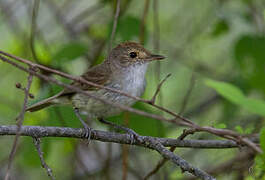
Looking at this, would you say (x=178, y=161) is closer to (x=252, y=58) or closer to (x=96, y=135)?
(x=96, y=135)

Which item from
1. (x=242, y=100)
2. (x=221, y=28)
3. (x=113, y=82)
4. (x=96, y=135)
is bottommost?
(x=242, y=100)

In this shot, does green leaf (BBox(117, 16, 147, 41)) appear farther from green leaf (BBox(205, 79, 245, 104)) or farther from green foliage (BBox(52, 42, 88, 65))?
green leaf (BBox(205, 79, 245, 104))

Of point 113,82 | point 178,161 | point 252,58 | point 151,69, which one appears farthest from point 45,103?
point 151,69

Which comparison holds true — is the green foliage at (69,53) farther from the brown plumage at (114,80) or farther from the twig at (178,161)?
the twig at (178,161)

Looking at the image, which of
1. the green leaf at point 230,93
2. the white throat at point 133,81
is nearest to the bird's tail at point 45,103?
the white throat at point 133,81

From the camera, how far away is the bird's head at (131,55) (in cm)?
452

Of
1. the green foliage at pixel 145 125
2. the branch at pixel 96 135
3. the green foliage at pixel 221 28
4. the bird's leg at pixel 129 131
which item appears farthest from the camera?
the green foliage at pixel 221 28

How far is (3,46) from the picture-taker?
21.9ft

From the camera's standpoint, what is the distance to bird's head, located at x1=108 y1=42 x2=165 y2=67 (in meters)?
4.52

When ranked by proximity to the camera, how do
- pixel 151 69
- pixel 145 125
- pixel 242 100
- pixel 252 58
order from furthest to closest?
pixel 151 69
pixel 252 58
pixel 145 125
pixel 242 100

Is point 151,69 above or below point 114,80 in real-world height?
above

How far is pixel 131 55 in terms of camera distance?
4.62 meters

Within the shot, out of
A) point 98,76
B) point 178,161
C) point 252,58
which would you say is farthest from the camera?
point 252,58

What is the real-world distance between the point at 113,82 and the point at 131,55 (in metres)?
0.46
